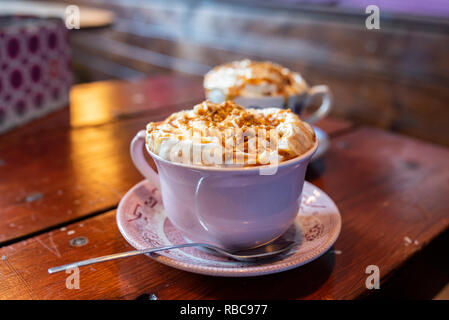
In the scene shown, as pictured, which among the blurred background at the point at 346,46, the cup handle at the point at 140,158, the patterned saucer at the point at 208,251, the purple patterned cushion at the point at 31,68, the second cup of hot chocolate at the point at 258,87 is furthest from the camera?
the blurred background at the point at 346,46

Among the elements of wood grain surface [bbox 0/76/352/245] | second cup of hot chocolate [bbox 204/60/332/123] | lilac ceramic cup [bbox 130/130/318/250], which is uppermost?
second cup of hot chocolate [bbox 204/60/332/123]

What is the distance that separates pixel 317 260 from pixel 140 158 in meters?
0.28

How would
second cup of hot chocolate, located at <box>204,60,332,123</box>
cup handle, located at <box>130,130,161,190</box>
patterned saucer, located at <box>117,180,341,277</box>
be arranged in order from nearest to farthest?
patterned saucer, located at <box>117,180,341,277</box>, cup handle, located at <box>130,130,161,190</box>, second cup of hot chocolate, located at <box>204,60,332,123</box>

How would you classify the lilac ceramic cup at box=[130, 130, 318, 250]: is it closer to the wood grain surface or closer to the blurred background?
the wood grain surface

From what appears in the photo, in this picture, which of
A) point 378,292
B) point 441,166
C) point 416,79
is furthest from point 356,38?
point 378,292

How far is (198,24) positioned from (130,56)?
100cm

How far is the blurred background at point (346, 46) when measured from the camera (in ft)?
5.39

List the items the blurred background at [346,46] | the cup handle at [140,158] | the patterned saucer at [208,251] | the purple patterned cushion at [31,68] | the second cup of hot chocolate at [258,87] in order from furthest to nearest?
1. the blurred background at [346,46]
2. the purple patterned cushion at [31,68]
3. the second cup of hot chocolate at [258,87]
4. the cup handle at [140,158]
5. the patterned saucer at [208,251]

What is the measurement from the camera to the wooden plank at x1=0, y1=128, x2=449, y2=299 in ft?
1.42

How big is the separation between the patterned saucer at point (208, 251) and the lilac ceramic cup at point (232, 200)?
3 centimetres

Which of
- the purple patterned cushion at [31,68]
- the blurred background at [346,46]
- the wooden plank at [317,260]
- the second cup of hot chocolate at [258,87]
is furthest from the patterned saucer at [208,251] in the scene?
the blurred background at [346,46]

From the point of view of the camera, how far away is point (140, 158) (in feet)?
1.78

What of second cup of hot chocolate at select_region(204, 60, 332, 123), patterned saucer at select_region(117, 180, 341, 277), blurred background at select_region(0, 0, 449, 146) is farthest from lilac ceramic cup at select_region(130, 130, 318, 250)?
blurred background at select_region(0, 0, 449, 146)

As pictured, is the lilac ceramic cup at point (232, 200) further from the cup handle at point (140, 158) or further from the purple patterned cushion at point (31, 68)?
the purple patterned cushion at point (31, 68)
